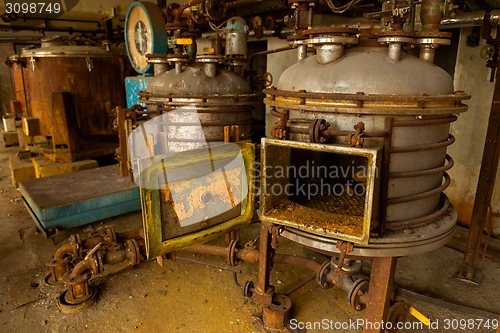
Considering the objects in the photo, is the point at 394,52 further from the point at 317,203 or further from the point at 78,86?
the point at 78,86

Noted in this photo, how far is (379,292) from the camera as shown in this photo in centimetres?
220

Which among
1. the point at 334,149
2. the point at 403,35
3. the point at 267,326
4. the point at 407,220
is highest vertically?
the point at 403,35

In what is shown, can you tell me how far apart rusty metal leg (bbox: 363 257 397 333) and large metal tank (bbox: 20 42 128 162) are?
5117 millimetres

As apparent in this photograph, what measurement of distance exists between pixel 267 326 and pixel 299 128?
67.4 inches

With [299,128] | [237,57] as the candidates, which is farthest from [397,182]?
[237,57]

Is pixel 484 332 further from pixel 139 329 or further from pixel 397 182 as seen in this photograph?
pixel 139 329

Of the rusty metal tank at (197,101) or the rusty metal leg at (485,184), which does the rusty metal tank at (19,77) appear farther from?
the rusty metal leg at (485,184)

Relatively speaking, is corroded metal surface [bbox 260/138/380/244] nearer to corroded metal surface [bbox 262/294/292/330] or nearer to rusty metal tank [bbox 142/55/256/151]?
corroded metal surface [bbox 262/294/292/330]

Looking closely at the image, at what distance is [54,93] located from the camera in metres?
5.48

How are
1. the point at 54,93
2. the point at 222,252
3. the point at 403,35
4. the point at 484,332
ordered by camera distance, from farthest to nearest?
1. the point at 54,93
2. the point at 222,252
3. the point at 484,332
4. the point at 403,35

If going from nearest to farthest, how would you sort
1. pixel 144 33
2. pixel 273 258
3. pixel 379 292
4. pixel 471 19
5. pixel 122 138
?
pixel 379 292 → pixel 273 258 → pixel 471 19 → pixel 122 138 → pixel 144 33

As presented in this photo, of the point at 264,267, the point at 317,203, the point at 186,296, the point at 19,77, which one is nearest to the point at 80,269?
the point at 186,296

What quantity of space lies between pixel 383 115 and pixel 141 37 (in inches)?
159

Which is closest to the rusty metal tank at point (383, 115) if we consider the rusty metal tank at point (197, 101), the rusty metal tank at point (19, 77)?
the rusty metal tank at point (197, 101)
